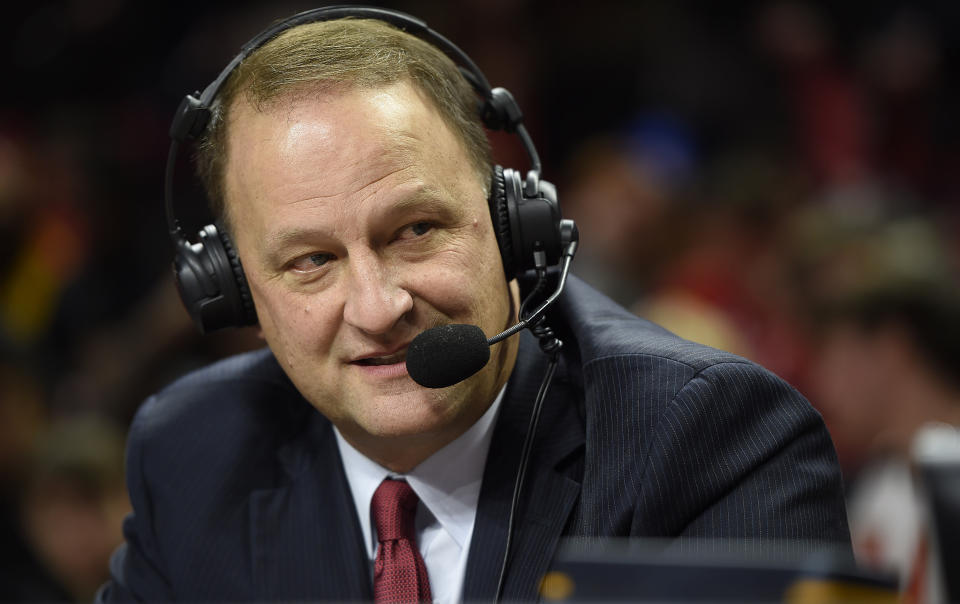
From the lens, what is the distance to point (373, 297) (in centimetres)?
132

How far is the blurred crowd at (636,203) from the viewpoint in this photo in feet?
8.75

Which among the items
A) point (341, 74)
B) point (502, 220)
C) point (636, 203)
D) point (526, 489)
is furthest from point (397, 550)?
point (636, 203)

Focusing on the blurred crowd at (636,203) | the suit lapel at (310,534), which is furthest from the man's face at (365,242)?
the blurred crowd at (636,203)

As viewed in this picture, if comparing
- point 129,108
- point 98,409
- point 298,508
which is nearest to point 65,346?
point 98,409

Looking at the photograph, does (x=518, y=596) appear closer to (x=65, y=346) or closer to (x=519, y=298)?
(x=519, y=298)

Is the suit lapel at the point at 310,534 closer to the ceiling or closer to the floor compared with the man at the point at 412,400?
closer to the floor

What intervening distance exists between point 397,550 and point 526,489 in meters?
0.20

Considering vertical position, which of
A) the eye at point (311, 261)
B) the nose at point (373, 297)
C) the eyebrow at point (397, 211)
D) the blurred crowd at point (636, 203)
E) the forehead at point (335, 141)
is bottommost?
the blurred crowd at point (636, 203)

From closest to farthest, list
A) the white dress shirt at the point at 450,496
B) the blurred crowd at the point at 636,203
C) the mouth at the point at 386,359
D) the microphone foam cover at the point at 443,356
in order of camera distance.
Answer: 1. the microphone foam cover at the point at 443,356
2. the mouth at the point at 386,359
3. the white dress shirt at the point at 450,496
4. the blurred crowd at the point at 636,203

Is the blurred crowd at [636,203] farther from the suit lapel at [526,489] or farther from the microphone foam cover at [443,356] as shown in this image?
the microphone foam cover at [443,356]

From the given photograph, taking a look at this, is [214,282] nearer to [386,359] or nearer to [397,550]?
[386,359]

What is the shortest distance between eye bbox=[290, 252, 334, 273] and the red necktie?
35cm

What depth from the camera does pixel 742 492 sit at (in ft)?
4.16

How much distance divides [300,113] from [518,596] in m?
0.68
